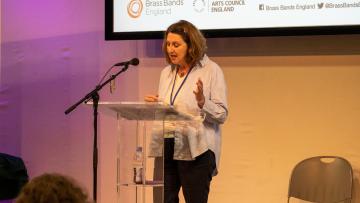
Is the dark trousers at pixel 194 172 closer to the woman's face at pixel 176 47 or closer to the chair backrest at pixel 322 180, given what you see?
the woman's face at pixel 176 47

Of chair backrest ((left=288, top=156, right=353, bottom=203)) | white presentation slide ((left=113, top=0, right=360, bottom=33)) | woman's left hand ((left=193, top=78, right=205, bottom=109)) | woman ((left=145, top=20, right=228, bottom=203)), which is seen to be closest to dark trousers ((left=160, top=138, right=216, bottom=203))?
woman ((left=145, top=20, right=228, bottom=203))

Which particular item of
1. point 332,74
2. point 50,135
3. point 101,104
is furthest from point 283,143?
point 50,135

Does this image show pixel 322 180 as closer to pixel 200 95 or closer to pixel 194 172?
pixel 194 172

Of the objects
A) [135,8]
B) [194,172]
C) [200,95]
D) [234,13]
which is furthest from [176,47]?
[135,8]

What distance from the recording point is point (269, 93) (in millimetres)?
4086

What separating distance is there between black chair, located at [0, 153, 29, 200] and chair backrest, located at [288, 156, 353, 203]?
2.06 meters

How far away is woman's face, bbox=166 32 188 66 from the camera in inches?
117

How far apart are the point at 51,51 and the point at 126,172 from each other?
5.10ft

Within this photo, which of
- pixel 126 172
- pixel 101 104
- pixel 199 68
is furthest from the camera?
pixel 126 172

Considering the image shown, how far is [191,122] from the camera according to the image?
2871 millimetres

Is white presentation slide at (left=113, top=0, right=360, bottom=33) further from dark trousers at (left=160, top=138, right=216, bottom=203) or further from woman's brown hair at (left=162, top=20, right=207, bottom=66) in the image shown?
dark trousers at (left=160, top=138, right=216, bottom=203)

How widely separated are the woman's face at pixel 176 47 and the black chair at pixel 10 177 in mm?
1882

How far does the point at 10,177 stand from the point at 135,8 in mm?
1610

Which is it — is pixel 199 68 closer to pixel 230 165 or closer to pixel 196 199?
pixel 196 199
